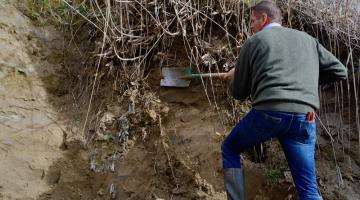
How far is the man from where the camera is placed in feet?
7.22

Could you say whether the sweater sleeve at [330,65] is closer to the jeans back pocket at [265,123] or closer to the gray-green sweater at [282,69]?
the gray-green sweater at [282,69]

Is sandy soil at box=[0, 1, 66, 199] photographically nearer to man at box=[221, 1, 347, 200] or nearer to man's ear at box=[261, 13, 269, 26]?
man at box=[221, 1, 347, 200]

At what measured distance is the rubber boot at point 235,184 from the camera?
7.81ft

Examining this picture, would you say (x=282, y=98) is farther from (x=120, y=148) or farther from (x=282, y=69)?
(x=120, y=148)

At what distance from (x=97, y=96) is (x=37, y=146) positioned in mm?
613

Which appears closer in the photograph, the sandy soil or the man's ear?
the man's ear

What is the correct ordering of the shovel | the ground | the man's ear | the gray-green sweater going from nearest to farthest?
the gray-green sweater
the man's ear
the ground
the shovel

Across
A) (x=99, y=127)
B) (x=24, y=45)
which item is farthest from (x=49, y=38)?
(x=99, y=127)

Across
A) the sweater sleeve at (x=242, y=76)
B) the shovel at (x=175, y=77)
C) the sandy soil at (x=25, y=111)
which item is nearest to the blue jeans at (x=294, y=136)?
the sweater sleeve at (x=242, y=76)

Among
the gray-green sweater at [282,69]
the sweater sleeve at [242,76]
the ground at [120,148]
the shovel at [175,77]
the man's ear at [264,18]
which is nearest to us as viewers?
the gray-green sweater at [282,69]

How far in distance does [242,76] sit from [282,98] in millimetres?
314

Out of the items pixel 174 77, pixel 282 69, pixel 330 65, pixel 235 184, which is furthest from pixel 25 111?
pixel 330 65

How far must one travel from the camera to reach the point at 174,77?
125 inches

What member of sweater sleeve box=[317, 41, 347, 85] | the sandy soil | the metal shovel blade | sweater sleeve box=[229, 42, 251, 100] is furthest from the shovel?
sweater sleeve box=[317, 41, 347, 85]
